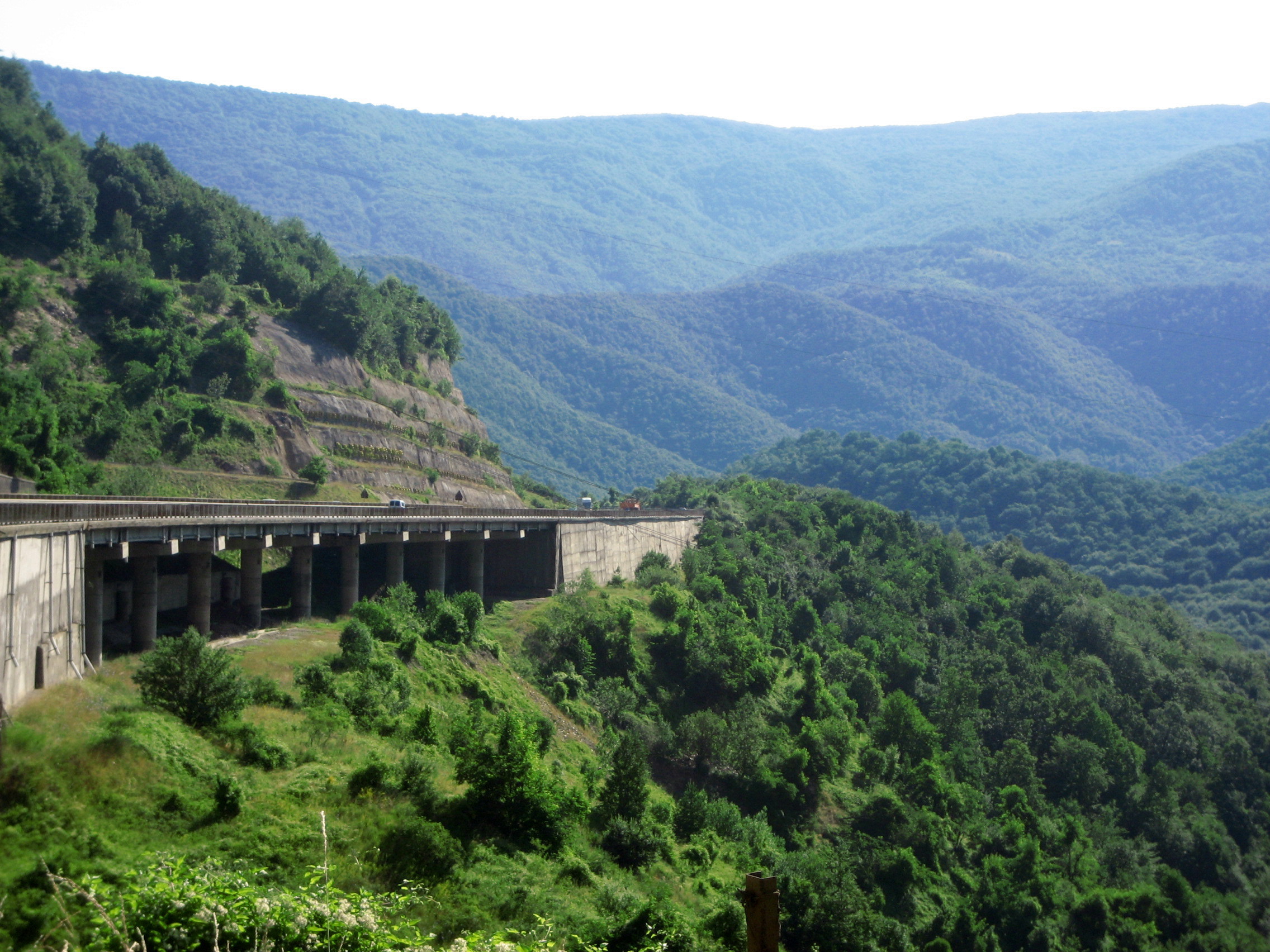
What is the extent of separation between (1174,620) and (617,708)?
83675 mm

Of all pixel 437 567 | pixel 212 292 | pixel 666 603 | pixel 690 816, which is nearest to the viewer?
pixel 690 816

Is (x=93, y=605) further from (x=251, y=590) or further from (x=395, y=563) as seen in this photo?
(x=395, y=563)

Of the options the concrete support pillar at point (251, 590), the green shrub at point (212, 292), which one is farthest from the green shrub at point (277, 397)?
the concrete support pillar at point (251, 590)

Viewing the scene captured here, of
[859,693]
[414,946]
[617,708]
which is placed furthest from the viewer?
[859,693]

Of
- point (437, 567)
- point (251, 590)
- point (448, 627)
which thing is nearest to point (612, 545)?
point (437, 567)

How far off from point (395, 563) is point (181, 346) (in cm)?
3418

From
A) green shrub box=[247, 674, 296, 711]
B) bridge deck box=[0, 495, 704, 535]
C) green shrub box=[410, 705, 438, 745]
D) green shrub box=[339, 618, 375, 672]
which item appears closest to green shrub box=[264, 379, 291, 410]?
bridge deck box=[0, 495, 704, 535]

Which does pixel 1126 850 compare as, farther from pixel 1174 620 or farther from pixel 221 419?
pixel 221 419

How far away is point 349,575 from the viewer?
54594mm

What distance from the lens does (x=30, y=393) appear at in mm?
64812

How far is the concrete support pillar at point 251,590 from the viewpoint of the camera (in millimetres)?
47969

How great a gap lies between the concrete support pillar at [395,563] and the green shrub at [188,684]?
89.3 ft

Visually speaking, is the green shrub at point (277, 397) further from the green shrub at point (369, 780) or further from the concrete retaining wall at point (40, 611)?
the green shrub at point (369, 780)

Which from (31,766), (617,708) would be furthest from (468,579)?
(31,766)
